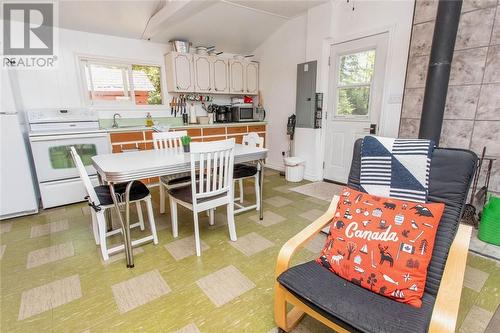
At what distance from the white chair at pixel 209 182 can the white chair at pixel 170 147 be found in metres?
0.30

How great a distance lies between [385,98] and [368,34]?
903 mm

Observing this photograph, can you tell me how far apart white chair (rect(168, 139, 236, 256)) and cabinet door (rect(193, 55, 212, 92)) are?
2.65 meters

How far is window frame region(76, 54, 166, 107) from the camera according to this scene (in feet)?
12.1

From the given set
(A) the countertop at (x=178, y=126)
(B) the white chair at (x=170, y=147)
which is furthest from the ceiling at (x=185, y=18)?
(B) the white chair at (x=170, y=147)

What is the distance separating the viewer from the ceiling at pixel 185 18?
10.4 ft

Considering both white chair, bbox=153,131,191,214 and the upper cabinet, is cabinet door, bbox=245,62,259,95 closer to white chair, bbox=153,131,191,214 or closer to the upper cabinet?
the upper cabinet

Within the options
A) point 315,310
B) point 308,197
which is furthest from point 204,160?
point 308,197

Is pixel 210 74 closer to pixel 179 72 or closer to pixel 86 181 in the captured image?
pixel 179 72

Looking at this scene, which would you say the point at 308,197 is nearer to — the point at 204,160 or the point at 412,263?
the point at 204,160

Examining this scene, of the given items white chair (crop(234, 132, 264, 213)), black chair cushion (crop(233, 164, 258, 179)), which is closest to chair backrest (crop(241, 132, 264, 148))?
white chair (crop(234, 132, 264, 213))

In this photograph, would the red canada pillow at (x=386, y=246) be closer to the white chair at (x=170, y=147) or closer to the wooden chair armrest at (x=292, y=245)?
the wooden chair armrest at (x=292, y=245)

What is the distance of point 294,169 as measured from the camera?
412 centimetres

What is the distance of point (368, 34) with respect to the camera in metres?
3.25

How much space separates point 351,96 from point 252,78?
216 cm
